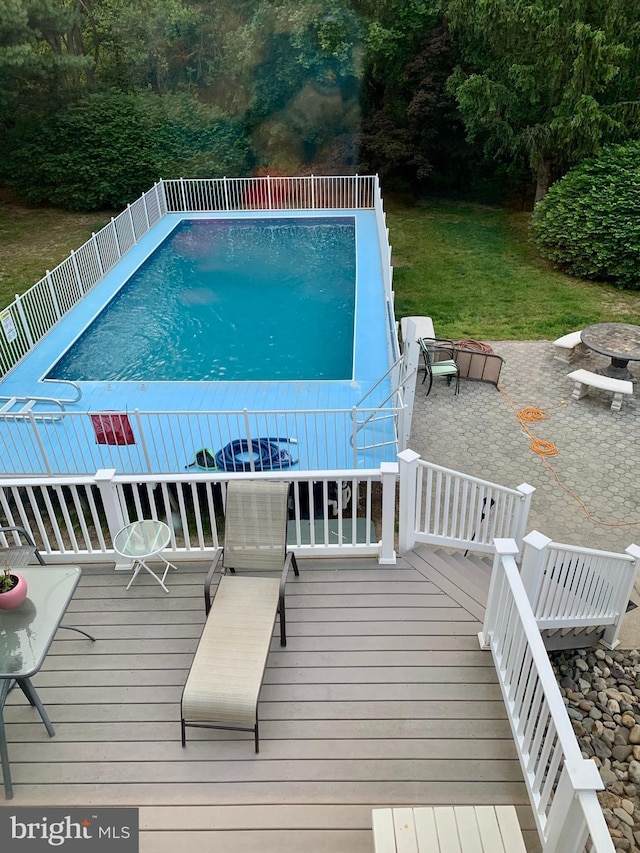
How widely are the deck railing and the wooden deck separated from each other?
5920 millimetres

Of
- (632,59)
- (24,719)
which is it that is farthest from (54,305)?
(632,59)

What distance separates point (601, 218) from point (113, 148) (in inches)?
610

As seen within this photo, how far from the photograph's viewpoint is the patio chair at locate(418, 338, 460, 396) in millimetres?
8953

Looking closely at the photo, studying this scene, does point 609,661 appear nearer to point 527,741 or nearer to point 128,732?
point 527,741

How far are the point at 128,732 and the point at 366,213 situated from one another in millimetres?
15782

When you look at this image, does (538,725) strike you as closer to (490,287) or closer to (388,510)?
(388,510)

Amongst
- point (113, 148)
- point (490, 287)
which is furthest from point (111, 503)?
point (113, 148)

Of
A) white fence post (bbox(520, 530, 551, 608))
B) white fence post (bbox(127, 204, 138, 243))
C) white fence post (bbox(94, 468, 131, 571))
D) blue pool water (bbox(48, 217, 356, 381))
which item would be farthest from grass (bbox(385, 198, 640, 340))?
white fence post (bbox(94, 468, 131, 571))

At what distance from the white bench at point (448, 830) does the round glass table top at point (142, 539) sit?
7.72 ft

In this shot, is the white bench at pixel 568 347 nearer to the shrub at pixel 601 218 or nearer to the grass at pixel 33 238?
the shrub at pixel 601 218

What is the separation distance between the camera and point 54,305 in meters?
10.8

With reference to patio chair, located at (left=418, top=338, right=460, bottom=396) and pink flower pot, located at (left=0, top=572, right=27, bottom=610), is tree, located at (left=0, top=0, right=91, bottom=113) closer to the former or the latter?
patio chair, located at (left=418, top=338, right=460, bottom=396)

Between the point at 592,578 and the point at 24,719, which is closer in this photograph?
the point at 24,719

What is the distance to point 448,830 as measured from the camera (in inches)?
111
